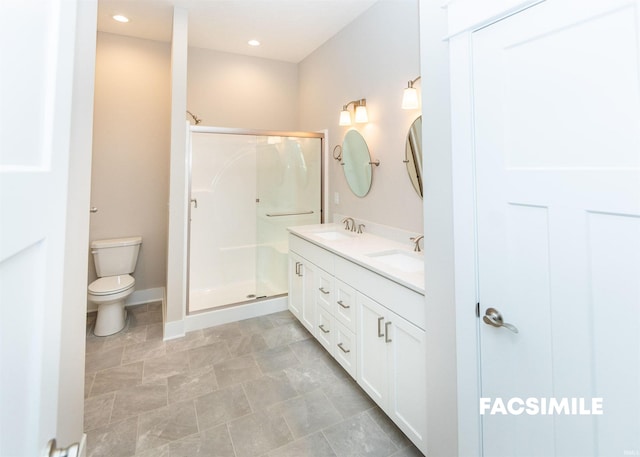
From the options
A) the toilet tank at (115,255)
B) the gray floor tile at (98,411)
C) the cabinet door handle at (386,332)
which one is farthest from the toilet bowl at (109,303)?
the cabinet door handle at (386,332)

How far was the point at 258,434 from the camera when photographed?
1614 mm

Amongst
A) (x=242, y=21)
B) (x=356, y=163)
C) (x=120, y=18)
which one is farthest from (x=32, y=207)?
(x=120, y=18)

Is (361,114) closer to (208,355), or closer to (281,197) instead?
(281,197)

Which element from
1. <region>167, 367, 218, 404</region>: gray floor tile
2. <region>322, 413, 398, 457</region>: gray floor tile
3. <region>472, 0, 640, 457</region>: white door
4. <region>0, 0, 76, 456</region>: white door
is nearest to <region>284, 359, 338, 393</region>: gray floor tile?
<region>322, 413, 398, 457</region>: gray floor tile

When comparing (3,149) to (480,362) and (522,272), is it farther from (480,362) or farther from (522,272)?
(480,362)

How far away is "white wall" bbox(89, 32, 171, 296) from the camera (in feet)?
9.93

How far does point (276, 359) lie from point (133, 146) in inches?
103

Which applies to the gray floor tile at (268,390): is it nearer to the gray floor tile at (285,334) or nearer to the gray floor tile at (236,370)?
the gray floor tile at (236,370)

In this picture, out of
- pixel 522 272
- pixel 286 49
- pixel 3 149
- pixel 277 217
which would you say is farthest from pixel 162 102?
pixel 522 272

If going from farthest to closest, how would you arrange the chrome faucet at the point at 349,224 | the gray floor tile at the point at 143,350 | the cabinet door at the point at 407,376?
the chrome faucet at the point at 349,224 < the gray floor tile at the point at 143,350 < the cabinet door at the point at 407,376

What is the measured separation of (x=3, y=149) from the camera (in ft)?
1.23

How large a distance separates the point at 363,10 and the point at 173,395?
10.5 feet

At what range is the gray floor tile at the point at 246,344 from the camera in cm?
239

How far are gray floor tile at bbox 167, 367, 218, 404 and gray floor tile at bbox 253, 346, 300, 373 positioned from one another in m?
0.34
